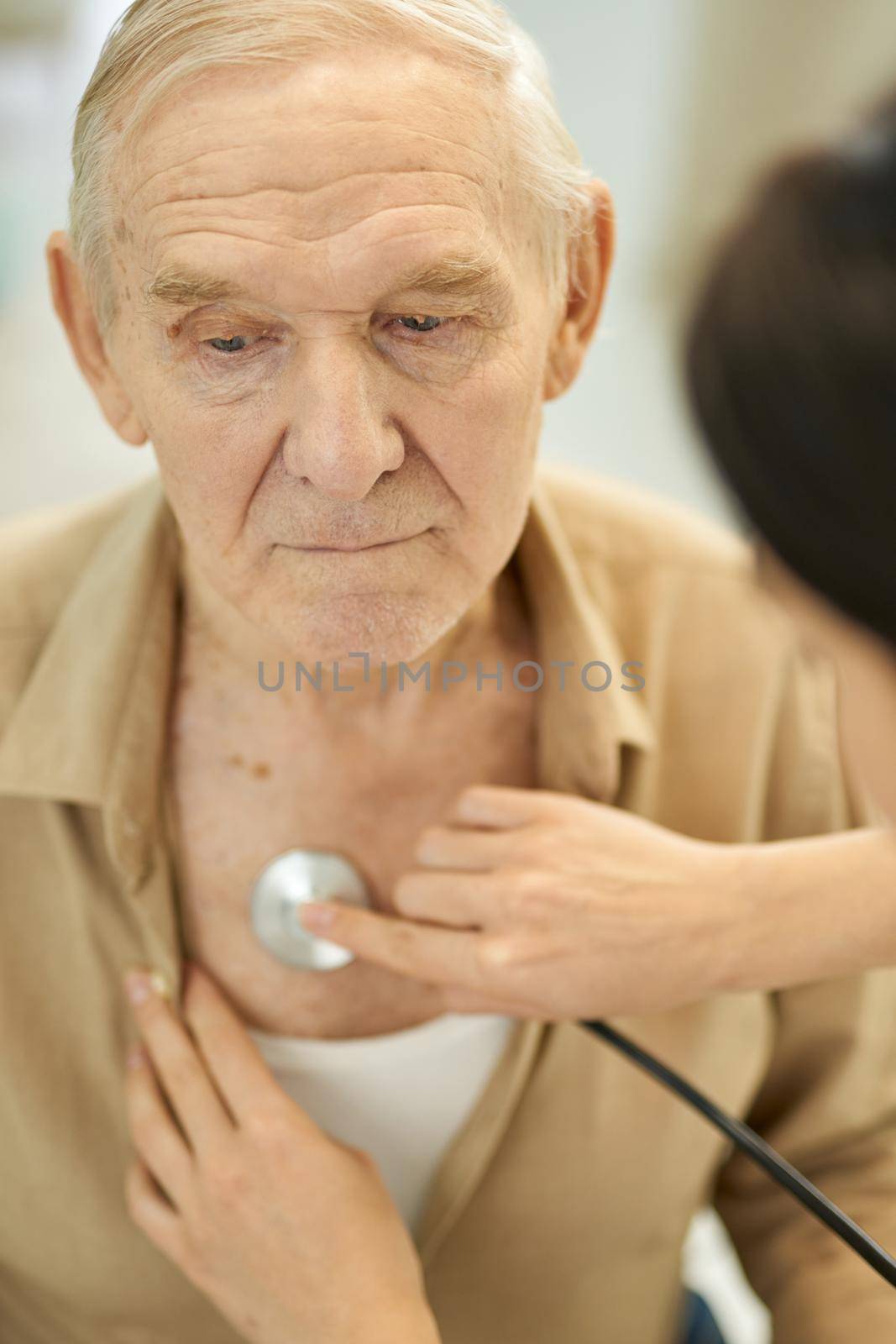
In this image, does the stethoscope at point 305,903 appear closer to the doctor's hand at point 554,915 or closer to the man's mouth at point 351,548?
the doctor's hand at point 554,915

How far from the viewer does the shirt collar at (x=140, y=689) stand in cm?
93

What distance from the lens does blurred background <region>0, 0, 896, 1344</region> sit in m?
2.13

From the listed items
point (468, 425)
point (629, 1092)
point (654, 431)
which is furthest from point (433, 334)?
point (654, 431)

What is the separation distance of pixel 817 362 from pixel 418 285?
333 millimetres

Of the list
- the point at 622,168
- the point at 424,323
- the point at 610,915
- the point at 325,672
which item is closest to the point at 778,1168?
the point at 610,915

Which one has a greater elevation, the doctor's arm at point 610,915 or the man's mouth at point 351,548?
the man's mouth at point 351,548

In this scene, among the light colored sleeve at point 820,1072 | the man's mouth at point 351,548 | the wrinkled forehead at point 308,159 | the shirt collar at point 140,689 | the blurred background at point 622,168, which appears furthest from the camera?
the blurred background at point 622,168

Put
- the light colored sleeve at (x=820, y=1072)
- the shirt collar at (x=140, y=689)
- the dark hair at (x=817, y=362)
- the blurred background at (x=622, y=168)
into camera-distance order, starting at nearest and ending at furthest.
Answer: the dark hair at (x=817, y=362) < the shirt collar at (x=140, y=689) < the light colored sleeve at (x=820, y=1072) < the blurred background at (x=622, y=168)

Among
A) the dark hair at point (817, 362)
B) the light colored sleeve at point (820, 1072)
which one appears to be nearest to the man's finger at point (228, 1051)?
the light colored sleeve at point (820, 1072)

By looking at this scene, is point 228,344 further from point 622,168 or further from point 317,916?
point 622,168

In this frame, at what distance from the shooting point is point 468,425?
809 mm

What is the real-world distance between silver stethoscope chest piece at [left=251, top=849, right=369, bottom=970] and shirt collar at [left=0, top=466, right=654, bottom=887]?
96mm

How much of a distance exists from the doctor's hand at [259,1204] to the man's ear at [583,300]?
523 millimetres

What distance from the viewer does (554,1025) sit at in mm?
1012
